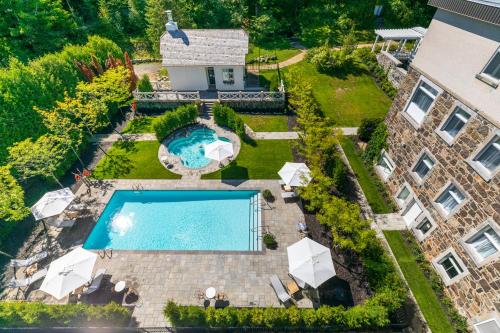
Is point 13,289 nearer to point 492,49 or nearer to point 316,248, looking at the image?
point 316,248

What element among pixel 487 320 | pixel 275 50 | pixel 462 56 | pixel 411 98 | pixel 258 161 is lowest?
pixel 258 161

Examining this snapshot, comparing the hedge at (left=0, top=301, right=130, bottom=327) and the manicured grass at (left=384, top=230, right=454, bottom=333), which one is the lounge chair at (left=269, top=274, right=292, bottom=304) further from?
the hedge at (left=0, top=301, right=130, bottom=327)

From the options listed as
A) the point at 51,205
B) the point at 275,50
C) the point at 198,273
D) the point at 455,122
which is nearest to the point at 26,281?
the point at 51,205

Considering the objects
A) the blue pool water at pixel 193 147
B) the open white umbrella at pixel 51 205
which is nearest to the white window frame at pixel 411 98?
the blue pool water at pixel 193 147

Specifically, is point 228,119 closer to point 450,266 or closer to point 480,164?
point 480,164

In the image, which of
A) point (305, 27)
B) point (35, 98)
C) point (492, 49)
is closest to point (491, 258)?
point (492, 49)

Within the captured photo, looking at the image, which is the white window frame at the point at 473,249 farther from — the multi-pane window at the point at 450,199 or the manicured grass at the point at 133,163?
the manicured grass at the point at 133,163
